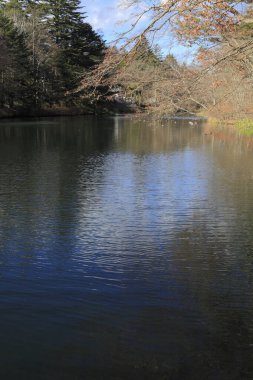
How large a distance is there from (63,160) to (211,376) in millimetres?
13269

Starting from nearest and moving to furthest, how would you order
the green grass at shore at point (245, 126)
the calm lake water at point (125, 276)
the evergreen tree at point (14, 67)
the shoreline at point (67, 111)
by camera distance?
1. the calm lake water at point (125, 276)
2. the green grass at shore at point (245, 126)
3. the evergreen tree at point (14, 67)
4. the shoreline at point (67, 111)

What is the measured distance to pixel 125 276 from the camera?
20.1 feet

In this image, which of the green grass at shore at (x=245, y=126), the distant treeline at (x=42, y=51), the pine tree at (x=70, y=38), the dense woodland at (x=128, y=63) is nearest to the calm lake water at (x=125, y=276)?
the dense woodland at (x=128, y=63)

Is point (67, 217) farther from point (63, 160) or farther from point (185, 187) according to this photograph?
point (63, 160)

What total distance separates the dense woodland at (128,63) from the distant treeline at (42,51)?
103 millimetres

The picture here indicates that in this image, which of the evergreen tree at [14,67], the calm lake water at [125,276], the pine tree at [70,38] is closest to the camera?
the calm lake water at [125,276]

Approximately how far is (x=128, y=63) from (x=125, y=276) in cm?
297

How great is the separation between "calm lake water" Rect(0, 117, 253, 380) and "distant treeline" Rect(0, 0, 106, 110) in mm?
29681

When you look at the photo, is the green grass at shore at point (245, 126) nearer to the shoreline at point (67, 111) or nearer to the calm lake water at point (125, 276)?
the calm lake water at point (125, 276)

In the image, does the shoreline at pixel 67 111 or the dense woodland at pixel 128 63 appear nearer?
the dense woodland at pixel 128 63

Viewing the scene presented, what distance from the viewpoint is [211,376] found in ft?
13.1

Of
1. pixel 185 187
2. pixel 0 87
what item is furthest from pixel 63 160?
pixel 0 87

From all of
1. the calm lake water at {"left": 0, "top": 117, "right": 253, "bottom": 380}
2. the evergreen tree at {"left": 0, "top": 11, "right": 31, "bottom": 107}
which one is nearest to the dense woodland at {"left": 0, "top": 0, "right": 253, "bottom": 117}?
the evergreen tree at {"left": 0, "top": 11, "right": 31, "bottom": 107}

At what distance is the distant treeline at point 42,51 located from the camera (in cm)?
4009
